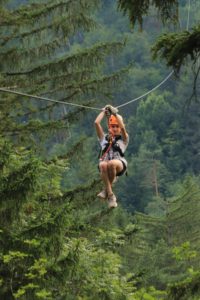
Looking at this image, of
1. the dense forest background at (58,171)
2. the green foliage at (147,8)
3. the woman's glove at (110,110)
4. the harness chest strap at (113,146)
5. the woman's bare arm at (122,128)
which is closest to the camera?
the green foliage at (147,8)

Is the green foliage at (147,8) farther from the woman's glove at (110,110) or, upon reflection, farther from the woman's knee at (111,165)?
the woman's knee at (111,165)

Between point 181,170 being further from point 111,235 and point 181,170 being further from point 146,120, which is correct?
point 111,235

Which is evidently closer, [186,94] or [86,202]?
[86,202]

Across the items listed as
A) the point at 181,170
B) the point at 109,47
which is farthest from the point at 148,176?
the point at 109,47

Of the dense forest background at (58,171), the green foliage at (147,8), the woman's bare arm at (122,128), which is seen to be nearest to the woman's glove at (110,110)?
the woman's bare arm at (122,128)

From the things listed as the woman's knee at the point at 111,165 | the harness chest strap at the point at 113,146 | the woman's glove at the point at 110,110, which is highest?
the woman's glove at the point at 110,110

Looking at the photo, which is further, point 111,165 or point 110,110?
point 111,165

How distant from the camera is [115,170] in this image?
10750 millimetres

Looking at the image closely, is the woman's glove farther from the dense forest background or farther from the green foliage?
the green foliage

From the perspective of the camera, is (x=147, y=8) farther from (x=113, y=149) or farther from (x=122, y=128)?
(x=113, y=149)

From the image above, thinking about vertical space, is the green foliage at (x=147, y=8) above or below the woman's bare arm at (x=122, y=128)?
below

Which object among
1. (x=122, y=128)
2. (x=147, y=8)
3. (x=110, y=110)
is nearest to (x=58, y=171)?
(x=122, y=128)

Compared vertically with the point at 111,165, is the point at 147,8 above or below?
above

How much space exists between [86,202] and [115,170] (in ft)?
22.9
